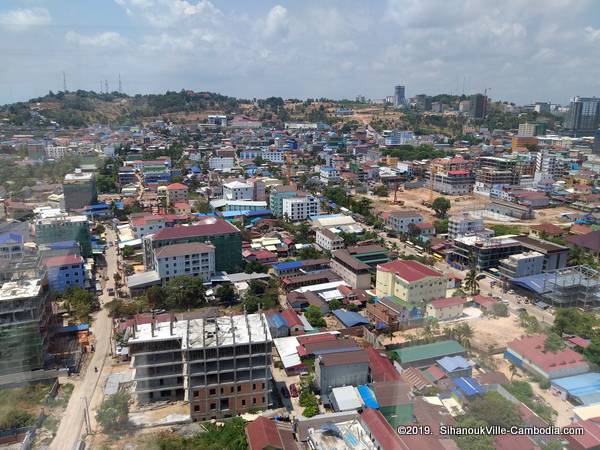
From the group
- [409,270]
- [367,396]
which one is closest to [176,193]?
[409,270]

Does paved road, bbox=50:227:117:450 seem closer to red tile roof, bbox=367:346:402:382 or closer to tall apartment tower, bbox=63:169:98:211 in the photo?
red tile roof, bbox=367:346:402:382

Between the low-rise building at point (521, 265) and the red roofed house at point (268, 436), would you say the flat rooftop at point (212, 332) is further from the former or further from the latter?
the low-rise building at point (521, 265)

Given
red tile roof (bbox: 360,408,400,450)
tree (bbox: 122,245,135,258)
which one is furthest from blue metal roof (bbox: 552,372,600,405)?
tree (bbox: 122,245,135,258)

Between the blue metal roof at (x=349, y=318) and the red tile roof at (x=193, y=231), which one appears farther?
the red tile roof at (x=193, y=231)

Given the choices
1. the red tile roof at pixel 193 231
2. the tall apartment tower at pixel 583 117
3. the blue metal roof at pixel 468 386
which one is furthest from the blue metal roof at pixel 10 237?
the tall apartment tower at pixel 583 117

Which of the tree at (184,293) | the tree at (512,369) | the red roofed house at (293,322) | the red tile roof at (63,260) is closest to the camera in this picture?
the tree at (512,369)

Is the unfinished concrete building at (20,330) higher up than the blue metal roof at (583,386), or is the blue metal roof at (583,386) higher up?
the unfinished concrete building at (20,330)

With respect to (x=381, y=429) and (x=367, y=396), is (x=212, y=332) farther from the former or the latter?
(x=381, y=429)
